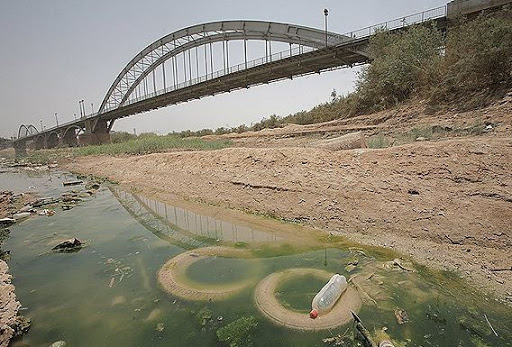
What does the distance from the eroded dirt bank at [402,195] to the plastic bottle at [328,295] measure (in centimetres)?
170

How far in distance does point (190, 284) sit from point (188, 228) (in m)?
2.68

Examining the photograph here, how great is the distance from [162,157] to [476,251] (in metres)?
12.5

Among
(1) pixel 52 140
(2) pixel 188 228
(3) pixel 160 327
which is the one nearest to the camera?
(3) pixel 160 327

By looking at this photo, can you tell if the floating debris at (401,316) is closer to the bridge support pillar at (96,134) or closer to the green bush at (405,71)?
the green bush at (405,71)

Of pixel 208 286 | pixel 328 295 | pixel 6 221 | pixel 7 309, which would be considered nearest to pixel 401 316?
pixel 328 295

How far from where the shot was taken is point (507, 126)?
331 inches

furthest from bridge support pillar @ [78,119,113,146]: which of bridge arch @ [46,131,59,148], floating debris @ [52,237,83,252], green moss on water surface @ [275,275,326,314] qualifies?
green moss on water surface @ [275,275,326,314]

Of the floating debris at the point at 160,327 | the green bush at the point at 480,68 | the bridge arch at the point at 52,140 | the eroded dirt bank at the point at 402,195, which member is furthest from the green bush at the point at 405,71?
the bridge arch at the point at 52,140

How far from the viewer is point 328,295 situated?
3.72m

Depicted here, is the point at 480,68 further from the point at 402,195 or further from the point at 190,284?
the point at 190,284

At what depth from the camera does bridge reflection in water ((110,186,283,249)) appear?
239 inches

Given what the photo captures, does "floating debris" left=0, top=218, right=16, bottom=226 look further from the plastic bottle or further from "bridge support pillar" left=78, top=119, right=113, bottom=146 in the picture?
"bridge support pillar" left=78, top=119, right=113, bottom=146

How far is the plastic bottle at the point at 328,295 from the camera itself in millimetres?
3541

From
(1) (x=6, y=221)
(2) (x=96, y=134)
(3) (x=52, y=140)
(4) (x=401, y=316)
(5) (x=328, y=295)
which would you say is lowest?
(4) (x=401, y=316)
